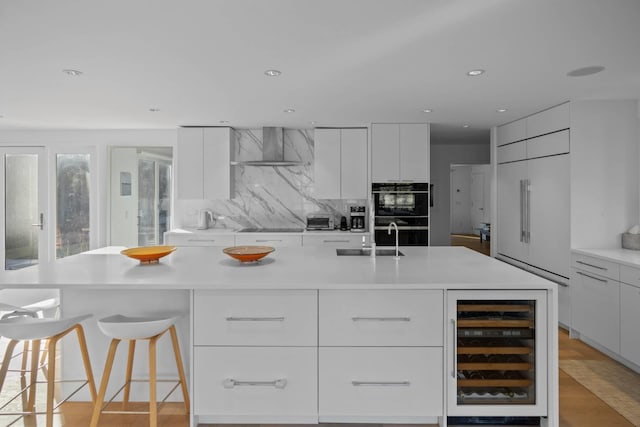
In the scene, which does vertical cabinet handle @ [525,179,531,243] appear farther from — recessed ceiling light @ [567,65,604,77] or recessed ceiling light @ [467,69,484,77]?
recessed ceiling light @ [467,69,484,77]

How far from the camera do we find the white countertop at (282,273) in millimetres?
2080

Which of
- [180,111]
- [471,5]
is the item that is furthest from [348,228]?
[471,5]

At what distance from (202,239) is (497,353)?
3.99 meters

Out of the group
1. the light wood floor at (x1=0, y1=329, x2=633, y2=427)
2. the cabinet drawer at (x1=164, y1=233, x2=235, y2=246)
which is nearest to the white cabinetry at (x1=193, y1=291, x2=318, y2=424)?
the light wood floor at (x1=0, y1=329, x2=633, y2=427)

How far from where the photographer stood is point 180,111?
4.43 m

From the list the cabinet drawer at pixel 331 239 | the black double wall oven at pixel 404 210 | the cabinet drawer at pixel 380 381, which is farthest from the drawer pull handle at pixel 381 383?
the black double wall oven at pixel 404 210

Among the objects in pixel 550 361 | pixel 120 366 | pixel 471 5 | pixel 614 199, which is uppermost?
pixel 471 5

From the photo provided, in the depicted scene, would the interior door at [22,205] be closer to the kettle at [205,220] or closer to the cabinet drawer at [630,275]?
the kettle at [205,220]

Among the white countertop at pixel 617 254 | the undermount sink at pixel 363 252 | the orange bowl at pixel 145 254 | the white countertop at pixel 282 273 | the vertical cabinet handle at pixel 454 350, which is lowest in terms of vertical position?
the vertical cabinet handle at pixel 454 350

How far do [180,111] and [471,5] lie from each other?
3.43 m

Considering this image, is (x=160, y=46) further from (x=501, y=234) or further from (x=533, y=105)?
(x=501, y=234)

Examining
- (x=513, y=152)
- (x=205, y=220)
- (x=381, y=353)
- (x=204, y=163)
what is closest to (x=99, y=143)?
(x=204, y=163)

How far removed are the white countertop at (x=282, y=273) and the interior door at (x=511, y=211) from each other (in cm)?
232

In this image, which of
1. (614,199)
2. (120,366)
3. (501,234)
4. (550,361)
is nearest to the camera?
(550,361)
